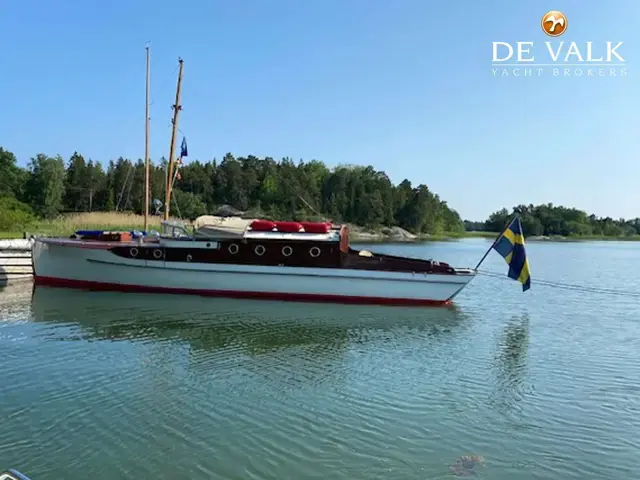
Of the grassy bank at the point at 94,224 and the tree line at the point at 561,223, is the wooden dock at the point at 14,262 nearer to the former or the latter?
the grassy bank at the point at 94,224

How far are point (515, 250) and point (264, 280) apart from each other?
868cm

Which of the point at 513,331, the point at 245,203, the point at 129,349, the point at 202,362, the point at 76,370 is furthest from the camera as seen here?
the point at 245,203

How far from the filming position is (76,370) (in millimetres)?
9852

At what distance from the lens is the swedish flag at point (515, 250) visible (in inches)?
748

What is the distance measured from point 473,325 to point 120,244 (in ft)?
40.6

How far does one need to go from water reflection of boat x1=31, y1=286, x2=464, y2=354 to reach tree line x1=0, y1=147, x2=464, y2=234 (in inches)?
1000

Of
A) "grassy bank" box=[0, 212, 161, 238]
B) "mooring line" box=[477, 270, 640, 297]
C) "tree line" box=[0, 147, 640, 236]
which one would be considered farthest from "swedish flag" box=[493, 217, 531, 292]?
"tree line" box=[0, 147, 640, 236]

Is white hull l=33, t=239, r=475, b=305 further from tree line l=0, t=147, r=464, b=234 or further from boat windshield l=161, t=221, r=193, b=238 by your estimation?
tree line l=0, t=147, r=464, b=234

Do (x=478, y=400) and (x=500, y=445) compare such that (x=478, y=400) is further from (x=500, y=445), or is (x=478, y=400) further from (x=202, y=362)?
(x=202, y=362)

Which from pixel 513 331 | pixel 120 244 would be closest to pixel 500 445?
A: pixel 513 331

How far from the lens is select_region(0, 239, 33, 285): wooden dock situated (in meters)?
22.1

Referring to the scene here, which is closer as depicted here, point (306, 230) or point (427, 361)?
point (427, 361)

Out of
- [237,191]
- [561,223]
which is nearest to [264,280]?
[237,191]

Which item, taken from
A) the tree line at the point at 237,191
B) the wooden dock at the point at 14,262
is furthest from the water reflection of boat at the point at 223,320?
the tree line at the point at 237,191
